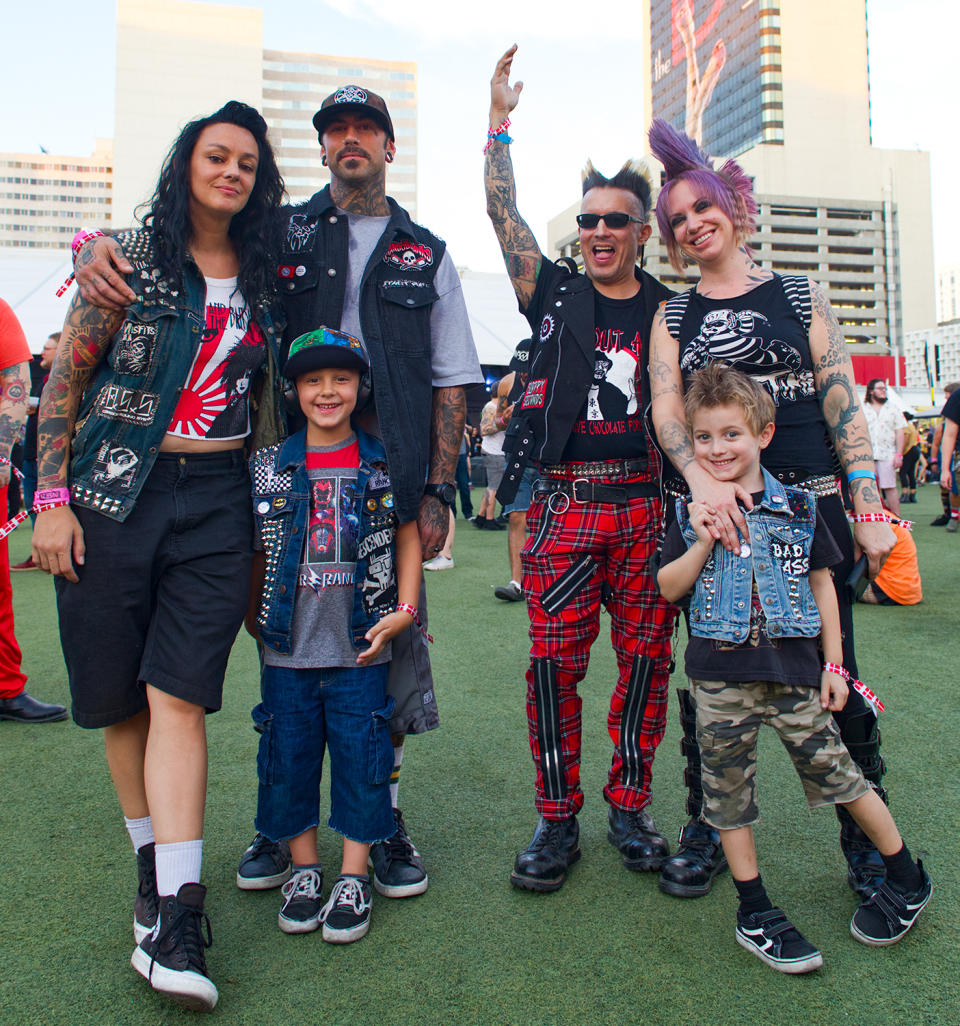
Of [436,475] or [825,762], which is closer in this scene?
[825,762]

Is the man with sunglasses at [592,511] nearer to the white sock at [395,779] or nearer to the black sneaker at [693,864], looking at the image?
the black sneaker at [693,864]

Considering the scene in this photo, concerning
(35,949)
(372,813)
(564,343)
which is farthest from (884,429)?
(35,949)

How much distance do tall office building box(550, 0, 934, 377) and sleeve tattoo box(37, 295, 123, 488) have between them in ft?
356

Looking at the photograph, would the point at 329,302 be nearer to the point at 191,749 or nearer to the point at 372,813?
the point at 191,749

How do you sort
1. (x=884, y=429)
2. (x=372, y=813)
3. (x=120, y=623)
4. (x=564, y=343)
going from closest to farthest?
(x=120, y=623), (x=372, y=813), (x=564, y=343), (x=884, y=429)

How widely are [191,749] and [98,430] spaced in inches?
33.8

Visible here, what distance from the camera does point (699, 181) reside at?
7.87 ft

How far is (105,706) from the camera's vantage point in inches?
81.3

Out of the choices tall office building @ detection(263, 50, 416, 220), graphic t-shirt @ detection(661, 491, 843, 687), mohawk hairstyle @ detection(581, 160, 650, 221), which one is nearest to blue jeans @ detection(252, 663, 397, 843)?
graphic t-shirt @ detection(661, 491, 843, 687)

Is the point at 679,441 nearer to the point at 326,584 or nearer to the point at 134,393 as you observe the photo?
the point at 326,584

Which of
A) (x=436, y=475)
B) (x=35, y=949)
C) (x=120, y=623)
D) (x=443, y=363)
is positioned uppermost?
(x=443, y=363)

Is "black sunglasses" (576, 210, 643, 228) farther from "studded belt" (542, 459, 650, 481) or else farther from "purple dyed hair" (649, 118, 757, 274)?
"studded belt" (542, 459, 650, 481)

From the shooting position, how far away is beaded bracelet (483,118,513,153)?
271 cm

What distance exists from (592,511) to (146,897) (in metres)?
1.65
